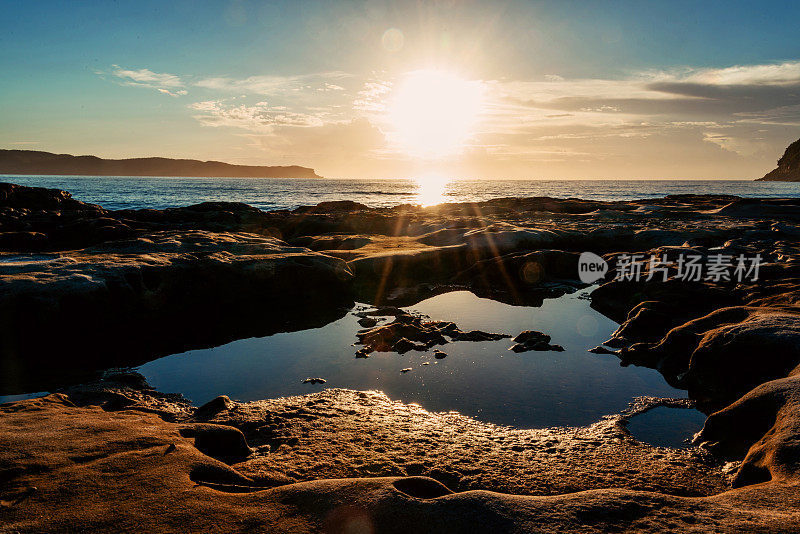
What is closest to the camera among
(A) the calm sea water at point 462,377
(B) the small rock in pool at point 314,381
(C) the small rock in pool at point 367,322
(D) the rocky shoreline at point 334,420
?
(D) the rocky shoreline at point 334,420

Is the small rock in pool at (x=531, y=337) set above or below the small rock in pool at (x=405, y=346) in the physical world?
above

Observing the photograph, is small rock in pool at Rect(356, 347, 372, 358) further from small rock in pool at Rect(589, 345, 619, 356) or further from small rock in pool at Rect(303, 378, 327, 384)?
small rock in pool at Rect(589, 345, 619, 356)

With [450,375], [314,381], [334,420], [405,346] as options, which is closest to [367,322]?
[405,346]

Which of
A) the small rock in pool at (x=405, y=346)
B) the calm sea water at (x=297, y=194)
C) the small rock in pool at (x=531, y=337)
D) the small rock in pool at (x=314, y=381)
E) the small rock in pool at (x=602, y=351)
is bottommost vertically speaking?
the small rock in pool at (x=314, y=381)

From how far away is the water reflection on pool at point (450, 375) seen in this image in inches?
Result: 293

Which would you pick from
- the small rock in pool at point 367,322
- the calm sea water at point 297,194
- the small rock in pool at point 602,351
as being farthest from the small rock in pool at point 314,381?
the calm sea water at point 297,194

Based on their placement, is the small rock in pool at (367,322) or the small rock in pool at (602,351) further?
the small rock in pool at (367,322)

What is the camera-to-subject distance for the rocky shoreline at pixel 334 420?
3.87 m

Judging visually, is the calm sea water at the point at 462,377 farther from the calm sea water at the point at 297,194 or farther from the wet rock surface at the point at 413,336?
the calm sea water at the point at 297,194

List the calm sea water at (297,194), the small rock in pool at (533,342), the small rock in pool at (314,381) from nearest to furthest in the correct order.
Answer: the small rock in pool at (314,381) → the small rock in pool at (533,342) → the calm sea water at (297,194)

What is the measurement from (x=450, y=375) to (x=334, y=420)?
2.74 meters

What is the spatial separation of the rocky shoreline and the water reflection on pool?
479mm

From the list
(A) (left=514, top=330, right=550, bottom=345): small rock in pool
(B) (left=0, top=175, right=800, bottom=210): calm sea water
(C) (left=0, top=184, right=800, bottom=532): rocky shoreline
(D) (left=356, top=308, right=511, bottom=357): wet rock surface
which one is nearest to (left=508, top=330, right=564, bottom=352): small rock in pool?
(A) (left=514, top=330, right=550, bottom=345): small rock in pool

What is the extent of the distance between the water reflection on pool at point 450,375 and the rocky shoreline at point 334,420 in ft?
1.57
